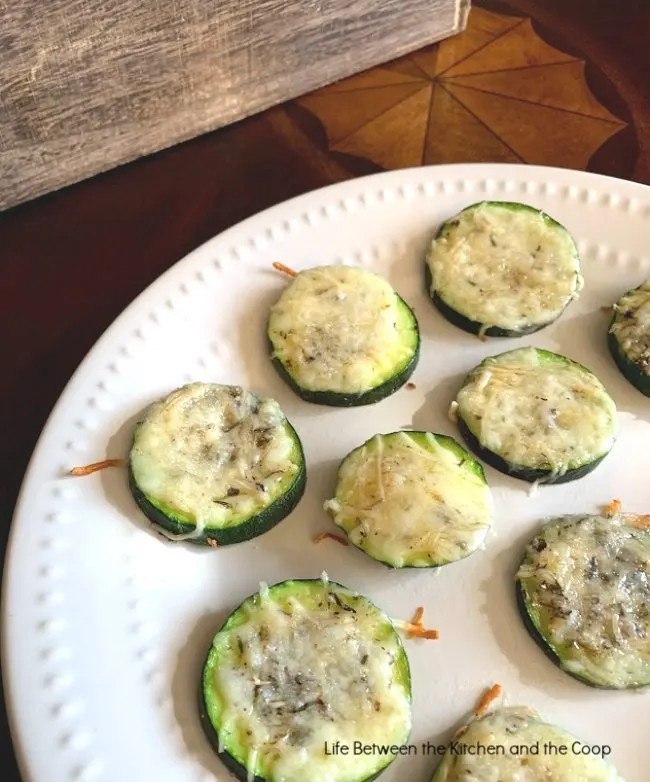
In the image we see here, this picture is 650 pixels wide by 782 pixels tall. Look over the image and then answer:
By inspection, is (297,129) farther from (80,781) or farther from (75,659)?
(80,781)

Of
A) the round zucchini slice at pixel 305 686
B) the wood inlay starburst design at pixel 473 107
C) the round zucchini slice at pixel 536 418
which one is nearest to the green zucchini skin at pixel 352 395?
the round zucchini slice at pixel 536 418

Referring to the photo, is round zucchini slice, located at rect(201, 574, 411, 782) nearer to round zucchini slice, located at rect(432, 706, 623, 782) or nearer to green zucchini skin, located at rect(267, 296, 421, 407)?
round zucchini slice, located at rect(432, 706, 623, 782)

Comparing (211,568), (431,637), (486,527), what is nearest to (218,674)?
(211,568)

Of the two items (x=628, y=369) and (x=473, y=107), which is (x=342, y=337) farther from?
(x=473, y=107)

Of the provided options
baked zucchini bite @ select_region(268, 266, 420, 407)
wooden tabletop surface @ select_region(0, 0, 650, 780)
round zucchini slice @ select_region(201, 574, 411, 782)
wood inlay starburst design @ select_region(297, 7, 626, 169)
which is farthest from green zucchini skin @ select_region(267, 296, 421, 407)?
wood inlay starburst design @ select_region(297, 7, 626, 169)

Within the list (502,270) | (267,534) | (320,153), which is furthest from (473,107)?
(267,534)
